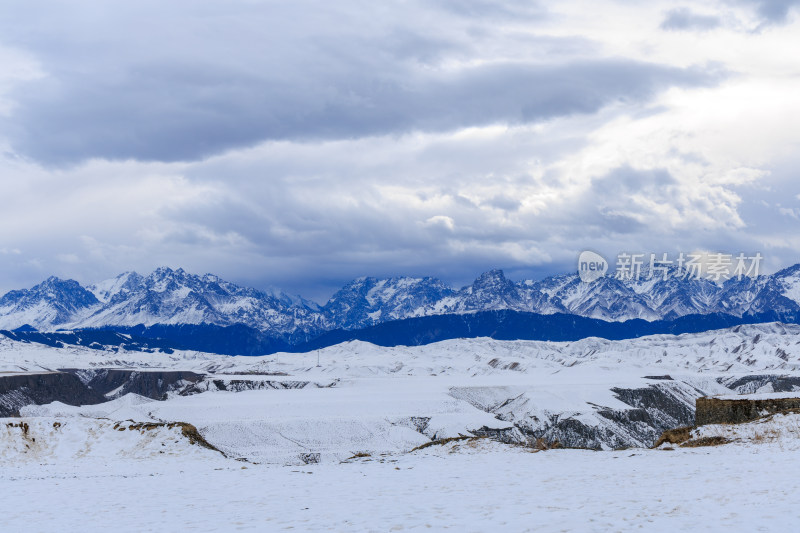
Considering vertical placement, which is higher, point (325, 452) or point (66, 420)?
point (66, 420)

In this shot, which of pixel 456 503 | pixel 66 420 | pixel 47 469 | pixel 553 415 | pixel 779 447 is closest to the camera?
pixel 456 503

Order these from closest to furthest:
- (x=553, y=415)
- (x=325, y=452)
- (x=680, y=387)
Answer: (x=325, y=452) < (x=553, y=415) < (x=680, y=387)

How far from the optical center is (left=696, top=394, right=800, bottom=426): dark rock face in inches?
2074

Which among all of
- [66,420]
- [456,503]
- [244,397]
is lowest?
[244,397]

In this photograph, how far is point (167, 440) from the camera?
156 feet

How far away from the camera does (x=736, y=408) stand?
5578cm

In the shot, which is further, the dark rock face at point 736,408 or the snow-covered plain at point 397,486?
the dark rock face at point 736,408

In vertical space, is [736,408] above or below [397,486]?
below

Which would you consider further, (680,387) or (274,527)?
(680,387)

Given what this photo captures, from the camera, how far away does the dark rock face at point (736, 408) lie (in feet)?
173

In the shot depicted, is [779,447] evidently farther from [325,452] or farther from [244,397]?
[244,397]

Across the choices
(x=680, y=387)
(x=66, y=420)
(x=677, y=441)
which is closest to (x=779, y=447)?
(x=677, y=441)

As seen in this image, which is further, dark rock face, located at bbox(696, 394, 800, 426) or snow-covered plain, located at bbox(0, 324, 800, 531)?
dark rock face, located at bbox(696, 394, 800, 426)

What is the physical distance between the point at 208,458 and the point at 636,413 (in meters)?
115
